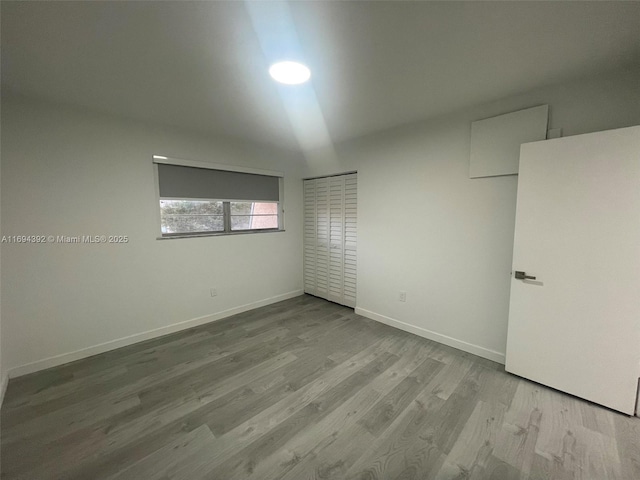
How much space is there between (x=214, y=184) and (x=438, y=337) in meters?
3.26

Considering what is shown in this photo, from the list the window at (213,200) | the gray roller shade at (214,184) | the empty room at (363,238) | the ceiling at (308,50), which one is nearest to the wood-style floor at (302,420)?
the empty room at (363,238)

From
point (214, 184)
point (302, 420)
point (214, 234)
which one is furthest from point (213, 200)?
point (302, 420)

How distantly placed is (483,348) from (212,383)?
8.33 ft

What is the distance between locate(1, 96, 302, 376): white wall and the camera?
7.13 feet

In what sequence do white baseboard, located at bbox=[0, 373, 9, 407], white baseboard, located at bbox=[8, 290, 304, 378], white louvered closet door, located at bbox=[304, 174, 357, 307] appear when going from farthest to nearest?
white louvered closet door, located at bbox=[304, 174, 357, 307] → white baseboard, located at bbox=[8, 290, 304, 378] → white baseboard, located at bbox=[0, 373, 9, 407]

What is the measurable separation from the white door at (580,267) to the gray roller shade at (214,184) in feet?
9.96

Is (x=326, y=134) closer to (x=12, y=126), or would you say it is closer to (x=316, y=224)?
(x=316, y=224)

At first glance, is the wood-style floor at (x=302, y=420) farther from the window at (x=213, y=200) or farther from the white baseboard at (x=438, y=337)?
the window at (x=213, y=200)

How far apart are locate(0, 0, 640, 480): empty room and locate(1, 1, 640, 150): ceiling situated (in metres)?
0.02

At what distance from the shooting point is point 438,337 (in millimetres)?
2820

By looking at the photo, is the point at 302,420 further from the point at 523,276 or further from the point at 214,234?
the point at 214,234

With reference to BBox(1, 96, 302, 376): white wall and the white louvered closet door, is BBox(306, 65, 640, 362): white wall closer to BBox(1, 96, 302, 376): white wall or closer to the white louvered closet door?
the white louvered closet door

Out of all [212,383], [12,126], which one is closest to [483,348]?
[212,383]

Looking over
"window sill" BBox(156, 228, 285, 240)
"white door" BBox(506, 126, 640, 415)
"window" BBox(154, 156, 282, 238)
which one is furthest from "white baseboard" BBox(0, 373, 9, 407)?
"white door" BBox(506, 126, 640, 415)
